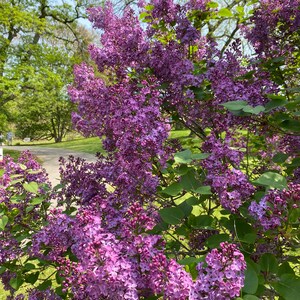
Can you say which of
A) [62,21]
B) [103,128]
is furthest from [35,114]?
[103,128]

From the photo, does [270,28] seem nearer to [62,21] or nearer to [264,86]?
[264,86]

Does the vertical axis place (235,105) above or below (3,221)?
above

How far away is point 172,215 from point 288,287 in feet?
2.01

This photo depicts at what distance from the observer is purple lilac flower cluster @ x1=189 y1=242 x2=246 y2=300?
106 cm

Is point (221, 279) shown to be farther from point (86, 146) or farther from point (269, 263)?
point (86, 146)

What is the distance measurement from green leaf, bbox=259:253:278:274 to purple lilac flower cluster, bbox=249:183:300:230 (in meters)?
0.17

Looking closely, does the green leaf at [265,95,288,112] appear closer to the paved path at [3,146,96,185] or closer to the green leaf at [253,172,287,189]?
the green leaf at [253,172,287,189]

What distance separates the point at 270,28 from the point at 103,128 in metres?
1.64

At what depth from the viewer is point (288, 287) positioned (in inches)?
55.2

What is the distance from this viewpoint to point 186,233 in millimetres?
1783

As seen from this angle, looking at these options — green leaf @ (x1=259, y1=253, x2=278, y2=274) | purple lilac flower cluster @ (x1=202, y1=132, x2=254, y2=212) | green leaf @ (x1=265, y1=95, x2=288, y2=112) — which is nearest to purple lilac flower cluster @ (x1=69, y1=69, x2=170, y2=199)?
purple lilac flower cluster @ (x1=202, y1=132, x2=254, y2=212)

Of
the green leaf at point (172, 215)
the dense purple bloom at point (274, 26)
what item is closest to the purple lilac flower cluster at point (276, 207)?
the green leaf at point (172, 215)

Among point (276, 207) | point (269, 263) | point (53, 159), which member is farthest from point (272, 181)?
point (53, 159)

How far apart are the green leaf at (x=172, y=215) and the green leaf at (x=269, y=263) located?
0.43m
